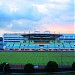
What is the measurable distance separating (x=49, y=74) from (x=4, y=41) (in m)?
46.2

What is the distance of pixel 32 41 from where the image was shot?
52.8 metres

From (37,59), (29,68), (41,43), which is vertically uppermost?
(41,43)

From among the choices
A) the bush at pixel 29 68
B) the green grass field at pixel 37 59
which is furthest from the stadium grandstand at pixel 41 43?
the bush at pixel 29 68

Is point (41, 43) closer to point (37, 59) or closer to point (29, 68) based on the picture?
point (37, 59)

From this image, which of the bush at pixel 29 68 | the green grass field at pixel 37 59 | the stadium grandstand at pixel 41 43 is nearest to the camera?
the bush at pixel 29 68

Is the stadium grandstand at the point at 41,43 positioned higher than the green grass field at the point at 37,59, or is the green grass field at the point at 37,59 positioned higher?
the stadium grandstand at the point at 41,43

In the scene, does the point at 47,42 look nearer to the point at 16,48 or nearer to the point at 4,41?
the point at 16,48

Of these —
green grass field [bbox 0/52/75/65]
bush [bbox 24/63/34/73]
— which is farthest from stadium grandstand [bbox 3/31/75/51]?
bush [bbox 24/63/34/73]

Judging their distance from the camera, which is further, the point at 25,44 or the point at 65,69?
the point at 25,44

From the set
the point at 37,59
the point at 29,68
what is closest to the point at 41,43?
the point at 37,59

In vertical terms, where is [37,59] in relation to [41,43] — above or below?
below

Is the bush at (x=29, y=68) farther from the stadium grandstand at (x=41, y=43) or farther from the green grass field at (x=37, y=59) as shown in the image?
the stadium grandstand at (x=41, y=43)

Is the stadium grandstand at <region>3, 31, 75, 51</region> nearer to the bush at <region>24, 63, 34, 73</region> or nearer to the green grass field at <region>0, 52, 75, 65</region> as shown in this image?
the green grass field at <region>0, 52, 75, 65</region>

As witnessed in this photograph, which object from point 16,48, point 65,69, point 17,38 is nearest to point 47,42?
point 16,48
